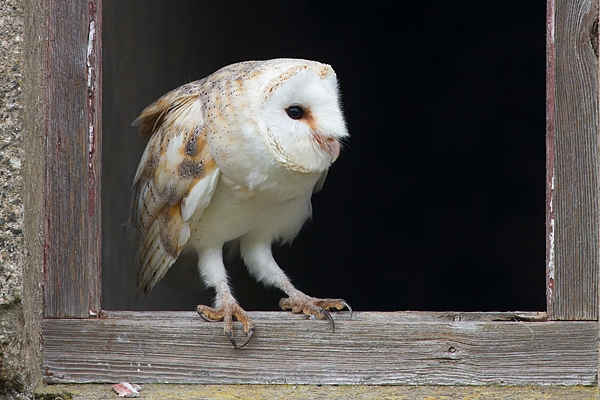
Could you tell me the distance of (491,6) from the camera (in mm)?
4727

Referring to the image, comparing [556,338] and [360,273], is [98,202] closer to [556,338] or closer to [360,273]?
[556,338]

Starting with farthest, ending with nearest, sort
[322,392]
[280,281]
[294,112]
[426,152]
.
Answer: [426,152] < [280,281] < [294,112] < [322,392]

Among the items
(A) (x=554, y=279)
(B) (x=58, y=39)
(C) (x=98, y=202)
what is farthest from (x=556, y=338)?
(B) (x=58, y=39)

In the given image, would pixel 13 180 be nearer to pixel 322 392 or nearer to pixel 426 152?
pixel 322 392

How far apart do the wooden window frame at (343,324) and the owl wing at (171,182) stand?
1.34 feet

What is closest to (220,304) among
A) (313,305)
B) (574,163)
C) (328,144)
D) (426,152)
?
(313,305)

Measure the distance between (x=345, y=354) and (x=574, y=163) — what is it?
787 millimetres

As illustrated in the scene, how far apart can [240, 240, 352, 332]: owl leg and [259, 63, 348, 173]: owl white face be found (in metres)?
0.42

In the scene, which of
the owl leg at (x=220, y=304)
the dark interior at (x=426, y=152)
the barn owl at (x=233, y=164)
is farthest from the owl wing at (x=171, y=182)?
the dark interior at (x=426, y=152)

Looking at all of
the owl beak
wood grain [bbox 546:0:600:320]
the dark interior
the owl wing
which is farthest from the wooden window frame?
the dark interior

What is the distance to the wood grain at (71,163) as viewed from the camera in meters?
2.01

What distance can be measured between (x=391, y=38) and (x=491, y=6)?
0.64m

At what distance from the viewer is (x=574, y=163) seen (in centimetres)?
201

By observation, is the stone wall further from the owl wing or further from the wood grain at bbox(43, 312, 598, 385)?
the owl wing
